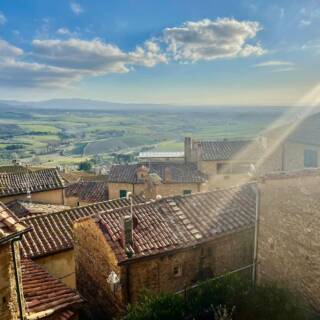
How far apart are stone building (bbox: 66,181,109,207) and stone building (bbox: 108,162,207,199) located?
117 centimetres

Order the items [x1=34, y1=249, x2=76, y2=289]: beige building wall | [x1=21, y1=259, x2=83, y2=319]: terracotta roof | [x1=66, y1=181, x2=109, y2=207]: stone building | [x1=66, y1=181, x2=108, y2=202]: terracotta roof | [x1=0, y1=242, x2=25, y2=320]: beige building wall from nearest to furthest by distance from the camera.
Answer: [x1=0, y1=242, x2=25, y2=320]: beige building wall, [x1=21, y1=259, x2=83, y2=319]: terracotta roof, [x1=34, y1=249, x2=76, y2=289]: beige building wall, [x1=66, y1=181, x2=109, y2=207]: stone building, [x1=66, y1=181, x2=108, y2=202]: terracotta roof

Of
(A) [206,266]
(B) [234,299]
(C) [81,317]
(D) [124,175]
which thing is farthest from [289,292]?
(D) [124,175]

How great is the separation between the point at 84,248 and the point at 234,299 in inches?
271

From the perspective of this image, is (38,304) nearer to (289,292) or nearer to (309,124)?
(289,292)

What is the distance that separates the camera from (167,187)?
36469 mm

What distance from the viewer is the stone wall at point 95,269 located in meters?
13.8

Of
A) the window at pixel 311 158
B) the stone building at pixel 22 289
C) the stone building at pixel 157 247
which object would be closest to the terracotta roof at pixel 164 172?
the window at pixel 311 158

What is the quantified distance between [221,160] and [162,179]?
7404mm

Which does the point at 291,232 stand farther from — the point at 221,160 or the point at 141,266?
the point at 221,160

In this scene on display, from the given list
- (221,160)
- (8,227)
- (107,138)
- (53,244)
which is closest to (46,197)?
(53,244)

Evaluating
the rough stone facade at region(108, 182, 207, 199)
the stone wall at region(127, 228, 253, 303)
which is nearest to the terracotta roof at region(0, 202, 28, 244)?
the stone wall at region(127, 228, 253, 303)

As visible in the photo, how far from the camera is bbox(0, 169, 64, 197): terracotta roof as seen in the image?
98.5 ft

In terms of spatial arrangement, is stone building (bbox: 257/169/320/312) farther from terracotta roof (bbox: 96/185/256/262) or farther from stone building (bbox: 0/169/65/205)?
stone building (bbox: 0/169/65/205)

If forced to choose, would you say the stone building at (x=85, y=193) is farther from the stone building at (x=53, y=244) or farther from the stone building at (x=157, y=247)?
the stone building at (x=157, y=247)
